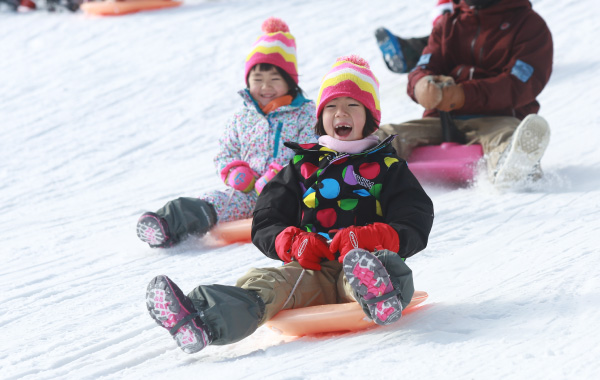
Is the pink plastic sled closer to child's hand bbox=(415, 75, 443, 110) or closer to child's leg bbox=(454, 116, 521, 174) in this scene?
child's leg bbox=(454, 116, 521, 174)

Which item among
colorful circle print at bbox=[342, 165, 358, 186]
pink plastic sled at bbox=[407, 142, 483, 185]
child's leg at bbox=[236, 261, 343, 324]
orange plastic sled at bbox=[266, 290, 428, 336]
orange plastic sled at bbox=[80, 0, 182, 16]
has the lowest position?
pink plastic sled at bbox=[407, 142, 483, 185]

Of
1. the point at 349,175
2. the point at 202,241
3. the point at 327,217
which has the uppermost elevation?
the point at 349,175

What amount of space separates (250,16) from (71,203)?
5.02 metres

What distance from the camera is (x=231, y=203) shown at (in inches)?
152

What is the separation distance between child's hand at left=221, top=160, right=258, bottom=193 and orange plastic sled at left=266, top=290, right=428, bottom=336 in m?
1.46

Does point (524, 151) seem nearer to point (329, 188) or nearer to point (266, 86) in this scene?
point (266, 86)

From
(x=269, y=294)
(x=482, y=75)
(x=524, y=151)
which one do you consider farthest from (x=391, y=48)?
(x=269, y=294)

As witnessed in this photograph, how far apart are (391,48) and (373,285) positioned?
425cm

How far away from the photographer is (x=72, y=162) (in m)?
5.83

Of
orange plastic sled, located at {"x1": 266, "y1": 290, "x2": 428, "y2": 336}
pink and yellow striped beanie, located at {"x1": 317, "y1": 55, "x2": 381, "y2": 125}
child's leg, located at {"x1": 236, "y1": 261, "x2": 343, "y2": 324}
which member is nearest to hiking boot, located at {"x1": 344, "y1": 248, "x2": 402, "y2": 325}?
orange plastic sled, located at {"x1": 266, "y1": 290, "x2": 428, "y2": 336}

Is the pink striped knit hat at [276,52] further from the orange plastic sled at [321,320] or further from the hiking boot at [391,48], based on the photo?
the hiking boot at [391,48]

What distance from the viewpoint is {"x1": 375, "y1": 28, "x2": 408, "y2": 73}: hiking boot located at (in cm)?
611

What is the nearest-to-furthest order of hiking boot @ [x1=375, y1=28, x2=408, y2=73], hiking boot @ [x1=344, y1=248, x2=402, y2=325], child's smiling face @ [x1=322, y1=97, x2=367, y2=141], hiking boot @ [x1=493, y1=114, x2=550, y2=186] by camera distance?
hiking boot @ [x1=344, y1=248, x2=402, y2=325] < child's smiling face @ [x1=322, y1=97, x2=367, y2=141] < hiking boot @ [x1=493, y1=114, x2=550, y2=186] < hiking boot @ [x1=375, y1=28, x2=408, y2=73]

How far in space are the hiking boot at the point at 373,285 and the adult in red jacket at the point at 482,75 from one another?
211 centimetres
